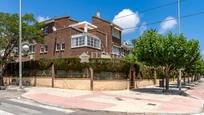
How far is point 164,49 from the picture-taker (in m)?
22.2

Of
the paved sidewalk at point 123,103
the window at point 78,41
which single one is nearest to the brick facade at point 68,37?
the window at point 78,41

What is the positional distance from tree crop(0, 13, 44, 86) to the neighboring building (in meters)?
7.36

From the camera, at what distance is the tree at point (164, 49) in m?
22.3

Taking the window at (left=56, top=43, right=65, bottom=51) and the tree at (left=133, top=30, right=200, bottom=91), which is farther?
the window at (left=56, top=43, right=65, bottom=51)

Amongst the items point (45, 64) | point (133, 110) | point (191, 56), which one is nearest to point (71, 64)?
point (45, 64)

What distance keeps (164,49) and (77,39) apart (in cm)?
1577

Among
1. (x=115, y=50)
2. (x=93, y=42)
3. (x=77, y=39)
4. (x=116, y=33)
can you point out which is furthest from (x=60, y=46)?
(x=116, y=33)

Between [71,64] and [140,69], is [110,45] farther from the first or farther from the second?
[71,64]

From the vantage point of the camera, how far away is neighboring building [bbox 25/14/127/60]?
35.1 meters

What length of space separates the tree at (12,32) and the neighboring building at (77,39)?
736 centimetres

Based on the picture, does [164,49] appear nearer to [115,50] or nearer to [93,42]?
[93,42]

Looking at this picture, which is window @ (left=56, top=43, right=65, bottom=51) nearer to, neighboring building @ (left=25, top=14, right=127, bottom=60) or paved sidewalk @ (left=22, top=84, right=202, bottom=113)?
neighboring building @ (left=25, top=14, right=127, bottom=60)

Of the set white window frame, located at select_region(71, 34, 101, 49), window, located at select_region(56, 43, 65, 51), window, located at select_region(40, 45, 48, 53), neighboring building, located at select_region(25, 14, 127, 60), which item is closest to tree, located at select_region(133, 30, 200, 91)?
neighboring building, located at select_region(25, 14, 127, 60)

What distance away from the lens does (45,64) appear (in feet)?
88.3
